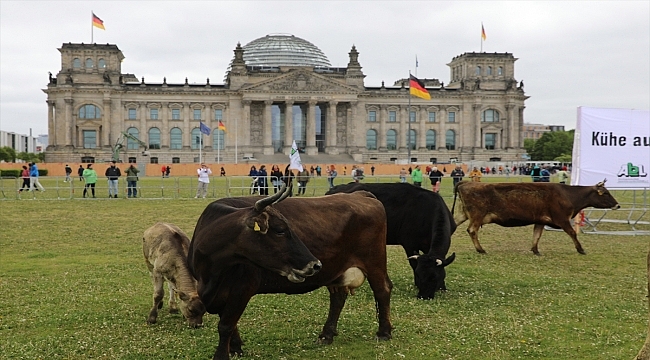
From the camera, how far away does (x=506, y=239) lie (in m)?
19.9

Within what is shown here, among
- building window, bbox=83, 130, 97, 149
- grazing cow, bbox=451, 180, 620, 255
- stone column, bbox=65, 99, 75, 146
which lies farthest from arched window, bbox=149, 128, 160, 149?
grazing cow, bbox=451, 180, 620, 255

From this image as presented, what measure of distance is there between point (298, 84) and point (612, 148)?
90.3 metres

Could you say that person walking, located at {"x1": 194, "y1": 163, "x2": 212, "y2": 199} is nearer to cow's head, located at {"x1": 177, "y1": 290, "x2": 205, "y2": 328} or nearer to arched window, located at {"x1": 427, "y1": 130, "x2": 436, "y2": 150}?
cow's head, located at {"x1": 177, "y1": 290, "x2": 205, "y2": 328}

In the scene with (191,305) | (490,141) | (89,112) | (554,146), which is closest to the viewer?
(191,305)

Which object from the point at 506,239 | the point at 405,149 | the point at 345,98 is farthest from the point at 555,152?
the point at 506,239

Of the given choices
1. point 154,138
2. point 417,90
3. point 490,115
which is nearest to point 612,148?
point 417,90

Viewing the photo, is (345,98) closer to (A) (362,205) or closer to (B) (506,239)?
(B) (506,239)

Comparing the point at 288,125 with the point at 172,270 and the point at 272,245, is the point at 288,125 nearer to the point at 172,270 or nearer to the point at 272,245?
the point at 172,270

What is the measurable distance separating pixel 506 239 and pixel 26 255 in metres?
14.2

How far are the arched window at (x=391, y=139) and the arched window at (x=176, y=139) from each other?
37.8m

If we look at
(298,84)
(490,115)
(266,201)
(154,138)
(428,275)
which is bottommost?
(428,275)

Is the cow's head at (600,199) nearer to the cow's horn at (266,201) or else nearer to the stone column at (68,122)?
the cow's horn at (266,201)

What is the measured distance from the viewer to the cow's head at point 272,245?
21.6 feet

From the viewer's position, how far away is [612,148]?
20.4 metres
